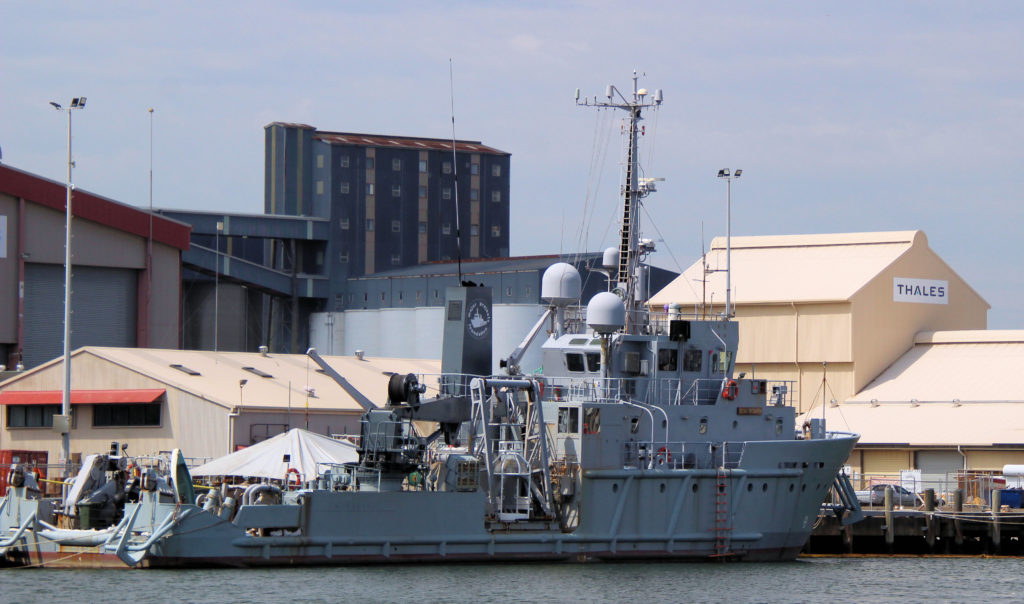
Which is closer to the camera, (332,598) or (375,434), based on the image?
(332,598)

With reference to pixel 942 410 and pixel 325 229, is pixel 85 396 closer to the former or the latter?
pixel 325 229

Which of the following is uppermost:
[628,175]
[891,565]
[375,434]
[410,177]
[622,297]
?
[410,177]

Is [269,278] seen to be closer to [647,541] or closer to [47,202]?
[47,202]

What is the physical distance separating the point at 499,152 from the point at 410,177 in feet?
19.9

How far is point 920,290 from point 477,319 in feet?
98.1

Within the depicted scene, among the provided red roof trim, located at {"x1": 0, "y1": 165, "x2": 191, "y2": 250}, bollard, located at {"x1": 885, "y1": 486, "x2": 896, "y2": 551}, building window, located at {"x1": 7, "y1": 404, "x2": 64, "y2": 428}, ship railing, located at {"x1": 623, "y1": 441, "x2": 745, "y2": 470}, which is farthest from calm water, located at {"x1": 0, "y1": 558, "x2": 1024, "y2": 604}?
red roof trim, located at {"x1": 0, "y1": 165, "x2": 191, "y2": 250}

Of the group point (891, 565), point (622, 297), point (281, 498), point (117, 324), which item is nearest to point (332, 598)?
point (281, 498)

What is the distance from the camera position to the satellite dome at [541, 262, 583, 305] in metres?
36.5

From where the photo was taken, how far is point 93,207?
57.3 meters

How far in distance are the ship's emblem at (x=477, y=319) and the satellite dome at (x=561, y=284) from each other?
5.62 ft

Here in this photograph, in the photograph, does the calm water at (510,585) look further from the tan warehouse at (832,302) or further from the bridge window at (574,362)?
the tan warehouse at (832,302)

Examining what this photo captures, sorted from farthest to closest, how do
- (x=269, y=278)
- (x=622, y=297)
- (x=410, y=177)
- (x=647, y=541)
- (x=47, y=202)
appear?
(x=410, y=177), (x=269, y=278), (x=47, y=202), (x=622, y=297), (x=647, y=541)

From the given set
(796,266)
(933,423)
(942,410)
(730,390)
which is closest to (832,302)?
(796,266)

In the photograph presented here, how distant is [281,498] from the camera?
107 feet
